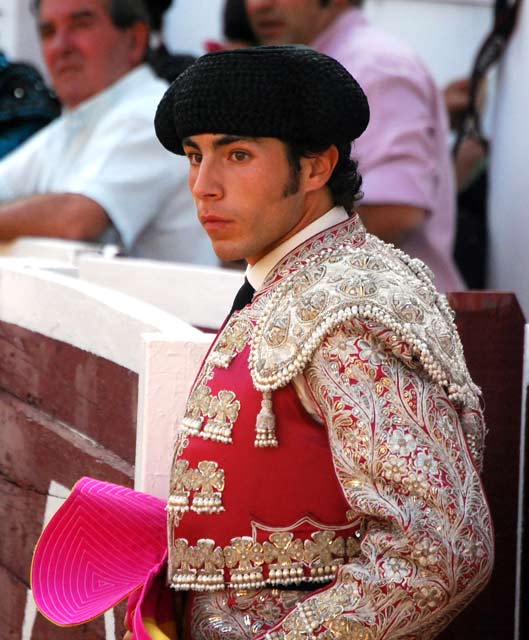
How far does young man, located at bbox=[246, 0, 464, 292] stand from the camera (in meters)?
4.32

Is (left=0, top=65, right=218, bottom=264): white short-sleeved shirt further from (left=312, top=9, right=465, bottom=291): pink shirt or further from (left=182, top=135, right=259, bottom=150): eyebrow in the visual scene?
(left=182, top=135, right=259, bottom=150): eyebrow

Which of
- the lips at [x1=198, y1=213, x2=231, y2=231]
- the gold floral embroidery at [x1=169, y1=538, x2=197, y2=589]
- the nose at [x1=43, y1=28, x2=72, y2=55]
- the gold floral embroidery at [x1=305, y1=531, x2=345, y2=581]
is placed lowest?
the nose at [x1=43, y1=28, x2=72, y2=55]

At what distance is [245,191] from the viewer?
2.07 m

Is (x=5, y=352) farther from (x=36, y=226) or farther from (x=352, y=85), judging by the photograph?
(x=352, y=85)

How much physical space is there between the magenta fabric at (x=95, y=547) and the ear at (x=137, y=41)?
3200 millimetres

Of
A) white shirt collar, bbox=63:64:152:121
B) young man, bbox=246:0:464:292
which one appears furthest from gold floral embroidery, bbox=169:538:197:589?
white shirt collar, bbox=63:64:152:121

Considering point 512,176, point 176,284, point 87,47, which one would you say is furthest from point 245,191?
point 87,47

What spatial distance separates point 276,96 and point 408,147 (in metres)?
2.41

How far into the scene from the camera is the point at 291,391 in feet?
6.47

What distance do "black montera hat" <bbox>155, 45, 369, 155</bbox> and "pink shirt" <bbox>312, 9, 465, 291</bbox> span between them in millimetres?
2236

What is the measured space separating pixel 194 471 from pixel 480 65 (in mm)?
3389

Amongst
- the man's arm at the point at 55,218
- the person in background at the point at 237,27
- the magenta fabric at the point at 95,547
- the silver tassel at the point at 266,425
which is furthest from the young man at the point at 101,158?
the silver tassel at the point at 266,425

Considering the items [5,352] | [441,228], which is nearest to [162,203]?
[441,228]

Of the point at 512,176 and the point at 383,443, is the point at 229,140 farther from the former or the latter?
the point at 512,176
